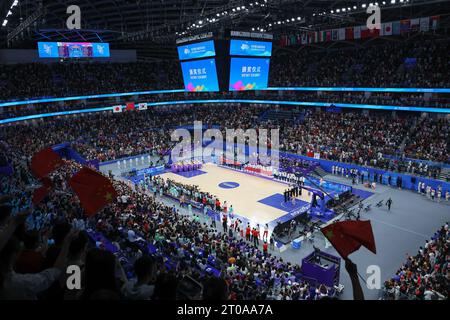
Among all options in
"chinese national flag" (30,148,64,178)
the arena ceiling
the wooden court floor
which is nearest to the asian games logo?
the arena ceiling

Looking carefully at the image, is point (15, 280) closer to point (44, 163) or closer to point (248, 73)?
point (44, 163)

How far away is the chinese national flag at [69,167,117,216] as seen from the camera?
8.97 meters

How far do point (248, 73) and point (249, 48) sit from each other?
7.42ft

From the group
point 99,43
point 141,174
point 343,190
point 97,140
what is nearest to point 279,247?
point 343,190

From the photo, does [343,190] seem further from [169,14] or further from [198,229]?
[169,14]

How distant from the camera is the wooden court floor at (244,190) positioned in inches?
1038

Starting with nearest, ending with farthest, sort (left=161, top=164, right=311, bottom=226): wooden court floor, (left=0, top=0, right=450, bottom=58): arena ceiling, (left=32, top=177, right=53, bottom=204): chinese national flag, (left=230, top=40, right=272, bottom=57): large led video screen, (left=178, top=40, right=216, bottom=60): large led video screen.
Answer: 1. (left=32, top=177, right=53, bottom=204): chinese national flag
2. (left=161, top=164, right=311, bottom=226): wooden court floor
3. (left=0, top=0, right=450, bottom=58): arena ceiling
4. (left=230, top=40, right=272, bottom=57): large led video screen
5. (left=178, top=40, right=216, bottom=60): large led video screen

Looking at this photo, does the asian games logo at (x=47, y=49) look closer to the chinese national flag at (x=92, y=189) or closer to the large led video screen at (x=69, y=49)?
the large led video screen at (x=69, y=49)

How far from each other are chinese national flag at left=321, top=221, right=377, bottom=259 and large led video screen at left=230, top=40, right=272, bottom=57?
25.2 m

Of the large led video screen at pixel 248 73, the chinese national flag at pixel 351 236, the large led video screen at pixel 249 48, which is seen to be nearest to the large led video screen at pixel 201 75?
the large led video screen at pixel 248 73

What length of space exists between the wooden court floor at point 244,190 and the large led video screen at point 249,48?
39.0 ft

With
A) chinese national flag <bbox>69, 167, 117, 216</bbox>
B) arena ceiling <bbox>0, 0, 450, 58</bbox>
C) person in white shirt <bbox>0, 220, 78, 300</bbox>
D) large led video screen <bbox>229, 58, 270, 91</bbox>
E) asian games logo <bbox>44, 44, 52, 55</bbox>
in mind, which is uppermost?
arena ceiling <bbox>0, 0, 450, 58</bbox>

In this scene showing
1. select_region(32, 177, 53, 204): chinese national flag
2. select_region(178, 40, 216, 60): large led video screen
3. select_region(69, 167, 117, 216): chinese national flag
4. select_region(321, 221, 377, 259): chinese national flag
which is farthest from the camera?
select_region(178, 40, 216, 60): large led video screen

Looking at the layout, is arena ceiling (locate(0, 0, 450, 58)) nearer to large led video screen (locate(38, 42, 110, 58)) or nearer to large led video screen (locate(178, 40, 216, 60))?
large led video screen (locate(38, 42, 110, 58))
